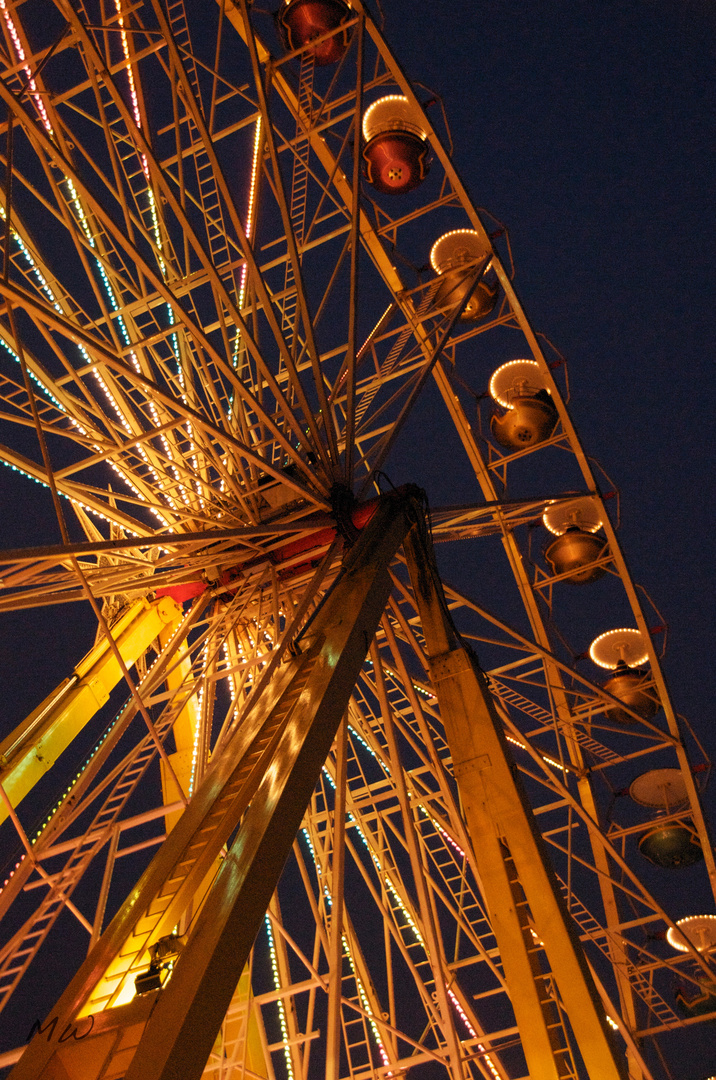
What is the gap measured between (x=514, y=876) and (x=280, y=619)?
21.4ft

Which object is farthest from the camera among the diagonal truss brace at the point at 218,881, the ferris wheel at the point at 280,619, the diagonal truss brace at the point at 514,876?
the diagonal truss brace at the point at 514,876

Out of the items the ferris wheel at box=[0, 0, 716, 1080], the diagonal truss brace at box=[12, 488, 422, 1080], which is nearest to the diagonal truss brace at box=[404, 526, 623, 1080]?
the ferris wheel at box=[0, 0, 716, 1080]

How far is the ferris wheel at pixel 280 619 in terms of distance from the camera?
5754mm

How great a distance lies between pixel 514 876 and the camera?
276 inches

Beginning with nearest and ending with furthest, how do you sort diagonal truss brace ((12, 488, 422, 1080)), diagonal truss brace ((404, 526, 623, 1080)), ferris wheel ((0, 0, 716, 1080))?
diagonal truss brace ((12, 488, 422, 1080))
ferris wheel ((0, 0, 716, 1080))
diagonal truss brace ((404, 526, 623, 1080))

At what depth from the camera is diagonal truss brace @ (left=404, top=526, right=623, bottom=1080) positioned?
620 centimetres

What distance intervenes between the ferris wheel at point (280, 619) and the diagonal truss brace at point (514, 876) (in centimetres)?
2

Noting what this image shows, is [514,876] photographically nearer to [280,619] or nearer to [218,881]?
Result: [218,881]

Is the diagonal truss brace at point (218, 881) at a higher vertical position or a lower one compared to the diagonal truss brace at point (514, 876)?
higher

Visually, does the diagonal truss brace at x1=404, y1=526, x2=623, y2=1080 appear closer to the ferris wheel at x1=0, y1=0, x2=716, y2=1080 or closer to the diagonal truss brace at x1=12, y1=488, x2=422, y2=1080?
the ferris wheel at x1=0, y1=0, x2=716, y2=1080

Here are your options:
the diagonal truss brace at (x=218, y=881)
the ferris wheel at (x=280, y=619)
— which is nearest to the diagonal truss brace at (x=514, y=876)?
the ferris wheel at (x=280, y=619)

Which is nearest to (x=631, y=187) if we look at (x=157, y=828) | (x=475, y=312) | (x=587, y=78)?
(x=587, y=78)

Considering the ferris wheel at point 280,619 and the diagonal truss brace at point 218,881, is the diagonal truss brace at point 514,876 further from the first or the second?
the diagonal truss brace at point 218,881

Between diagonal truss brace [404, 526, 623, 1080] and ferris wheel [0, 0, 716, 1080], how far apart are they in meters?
0.02
